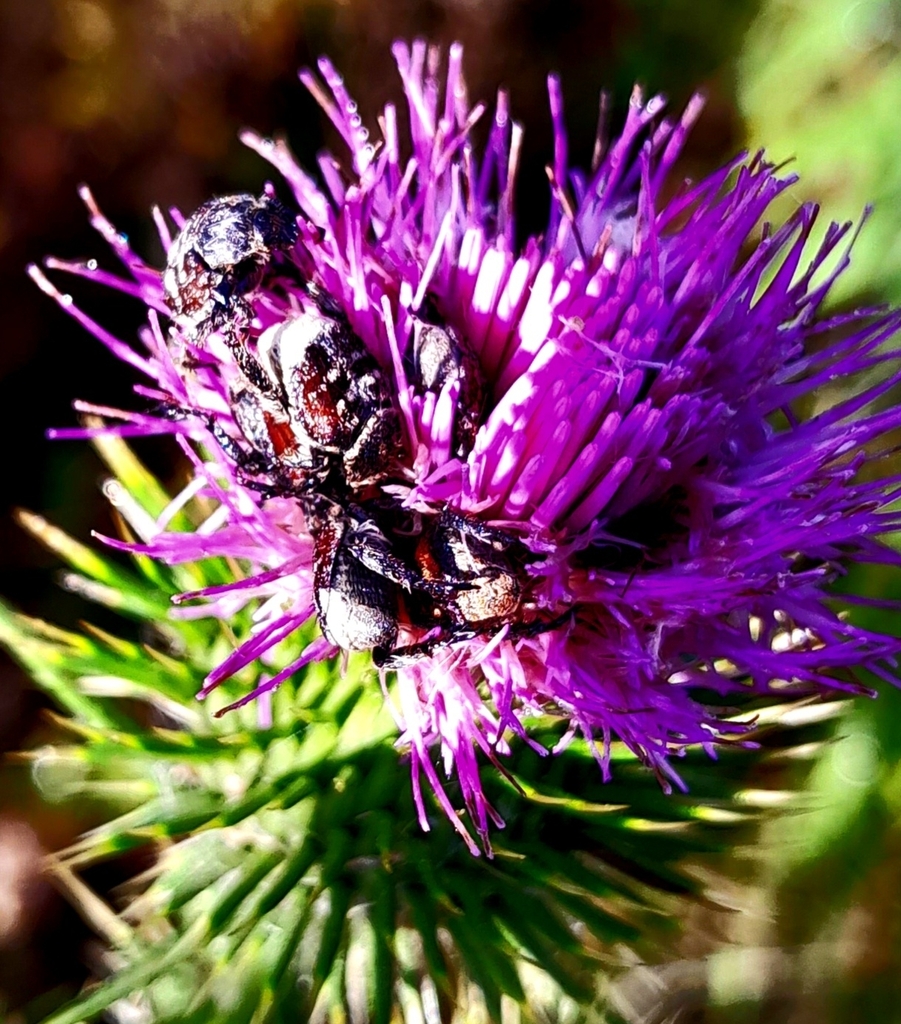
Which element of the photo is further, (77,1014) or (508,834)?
(508,834)

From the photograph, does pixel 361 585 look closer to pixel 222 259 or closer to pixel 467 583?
pixel 467 583

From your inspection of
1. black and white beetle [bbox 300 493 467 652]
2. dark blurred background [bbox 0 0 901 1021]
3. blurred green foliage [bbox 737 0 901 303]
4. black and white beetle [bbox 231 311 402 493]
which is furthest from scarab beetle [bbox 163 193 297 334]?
blurred green foliage [bbox 737 0 901 303]

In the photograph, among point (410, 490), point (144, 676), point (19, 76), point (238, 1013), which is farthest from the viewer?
point (19, 76)

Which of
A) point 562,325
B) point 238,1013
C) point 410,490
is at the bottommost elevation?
point 238,1013

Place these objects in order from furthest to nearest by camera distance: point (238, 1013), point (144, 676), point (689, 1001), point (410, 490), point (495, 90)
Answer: point (495, 90) → point (689, 1001) → point (144, 676) → point (238, 1013) → point (410, 490)

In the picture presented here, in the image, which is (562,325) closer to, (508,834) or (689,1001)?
(508,834)

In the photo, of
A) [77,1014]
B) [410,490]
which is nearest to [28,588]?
[77,1014]

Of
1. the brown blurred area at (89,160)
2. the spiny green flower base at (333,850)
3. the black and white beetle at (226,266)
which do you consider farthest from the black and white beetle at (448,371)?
the brown blurred area at (89,160)

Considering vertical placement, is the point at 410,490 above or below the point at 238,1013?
above
